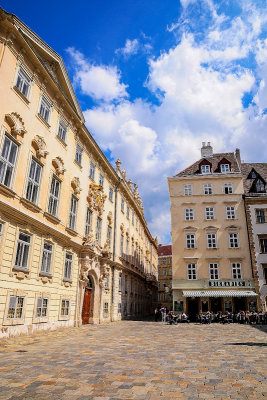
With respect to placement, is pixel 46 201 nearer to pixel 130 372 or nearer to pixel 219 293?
pixel 130 372

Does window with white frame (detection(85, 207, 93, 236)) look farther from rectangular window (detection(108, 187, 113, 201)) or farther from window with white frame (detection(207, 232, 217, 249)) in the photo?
window with white frame (detection(207, 232, 217, 249))

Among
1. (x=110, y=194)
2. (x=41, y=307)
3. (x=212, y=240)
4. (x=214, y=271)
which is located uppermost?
(x=110, y=194)

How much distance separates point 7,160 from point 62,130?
7611mm

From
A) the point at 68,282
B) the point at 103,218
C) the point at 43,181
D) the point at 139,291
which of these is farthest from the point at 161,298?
the point at 43,181

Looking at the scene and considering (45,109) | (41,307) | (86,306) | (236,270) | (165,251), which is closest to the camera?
(41,307)

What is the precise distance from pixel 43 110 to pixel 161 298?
67108 mm

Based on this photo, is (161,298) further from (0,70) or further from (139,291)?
(0,70)

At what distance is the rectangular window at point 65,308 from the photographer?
19.2m

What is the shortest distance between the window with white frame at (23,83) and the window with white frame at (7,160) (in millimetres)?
3521

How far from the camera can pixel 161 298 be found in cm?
7638

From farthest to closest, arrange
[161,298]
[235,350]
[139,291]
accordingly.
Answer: [161,298]
[139,291]
[235,350]

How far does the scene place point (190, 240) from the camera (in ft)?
116

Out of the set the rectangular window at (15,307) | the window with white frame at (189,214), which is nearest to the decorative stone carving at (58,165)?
the rectangular window at (15,307)

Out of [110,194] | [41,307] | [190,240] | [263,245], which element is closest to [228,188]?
[263,245]
